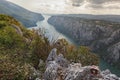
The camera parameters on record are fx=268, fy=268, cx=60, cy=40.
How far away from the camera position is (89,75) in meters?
26.2

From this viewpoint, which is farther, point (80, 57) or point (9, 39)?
point (80, 57)

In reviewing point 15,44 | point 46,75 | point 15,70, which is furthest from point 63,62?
point 15,44

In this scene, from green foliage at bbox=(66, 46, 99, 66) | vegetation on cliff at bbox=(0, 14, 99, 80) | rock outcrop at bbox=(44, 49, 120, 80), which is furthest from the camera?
green foliage at bbox=(66, 46, 99, 66)

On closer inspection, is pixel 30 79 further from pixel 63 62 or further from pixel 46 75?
pixel 63 62

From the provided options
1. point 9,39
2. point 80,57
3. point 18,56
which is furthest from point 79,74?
point 80,57

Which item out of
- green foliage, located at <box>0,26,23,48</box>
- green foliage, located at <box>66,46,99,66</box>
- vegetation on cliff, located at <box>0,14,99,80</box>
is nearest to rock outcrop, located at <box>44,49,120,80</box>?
vegetation on cliff, located at <box>0,14,99,80</box>

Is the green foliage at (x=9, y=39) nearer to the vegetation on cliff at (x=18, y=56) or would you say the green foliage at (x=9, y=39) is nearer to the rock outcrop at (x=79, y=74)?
the vegetation on cliff at (x=18, y=56)

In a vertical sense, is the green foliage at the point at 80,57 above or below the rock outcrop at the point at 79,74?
below

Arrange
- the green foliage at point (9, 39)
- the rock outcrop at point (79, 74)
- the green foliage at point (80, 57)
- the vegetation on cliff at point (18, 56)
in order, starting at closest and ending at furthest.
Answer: the rock outcrop at point (79, 74), the vegetation on cliff at point (18, 56), the green foliage at point (9, 39), the green foliage at point (80, 57)

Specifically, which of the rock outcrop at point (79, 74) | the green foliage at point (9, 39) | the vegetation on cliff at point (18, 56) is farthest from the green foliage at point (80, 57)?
the rock outcrop at point (79, 74)

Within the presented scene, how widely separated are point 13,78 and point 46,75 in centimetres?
507

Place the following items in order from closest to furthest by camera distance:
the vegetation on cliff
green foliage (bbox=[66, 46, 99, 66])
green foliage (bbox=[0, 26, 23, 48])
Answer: the vegetation on cliff → green foliage (bbox=[0, 26, 23, 48]) → green foliage (bbox=[66, 46, 99, 66])

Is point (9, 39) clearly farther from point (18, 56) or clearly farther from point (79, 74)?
point (79, 74)

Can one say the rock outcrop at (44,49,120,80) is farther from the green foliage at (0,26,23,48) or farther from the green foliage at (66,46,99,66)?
the green foliage at (66,46,99,66)
